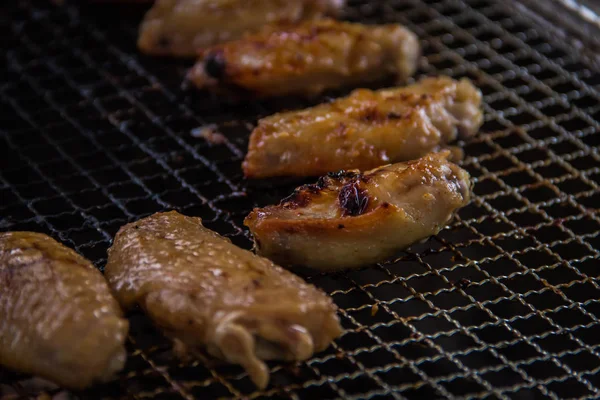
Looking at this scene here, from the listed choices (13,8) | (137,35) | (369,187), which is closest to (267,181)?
(369,187)

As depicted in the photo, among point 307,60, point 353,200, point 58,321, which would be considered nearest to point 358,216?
point 353,200

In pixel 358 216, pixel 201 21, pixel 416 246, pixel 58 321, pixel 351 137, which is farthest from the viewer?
pixel 201 21

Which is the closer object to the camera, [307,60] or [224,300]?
[224,300]

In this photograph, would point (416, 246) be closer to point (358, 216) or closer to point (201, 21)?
point (358, 216)

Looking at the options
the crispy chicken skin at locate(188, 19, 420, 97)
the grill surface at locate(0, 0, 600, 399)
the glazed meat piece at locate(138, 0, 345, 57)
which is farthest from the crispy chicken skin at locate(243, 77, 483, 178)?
the glazed meat piece at locate(138, 0, 345, 57)

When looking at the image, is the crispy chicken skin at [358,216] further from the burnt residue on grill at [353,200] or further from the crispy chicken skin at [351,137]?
the crispy chicken skin at [351,137]

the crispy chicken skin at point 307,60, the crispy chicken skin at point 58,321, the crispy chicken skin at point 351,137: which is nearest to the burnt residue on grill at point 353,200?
the crispy chicken skin at point 351,137
